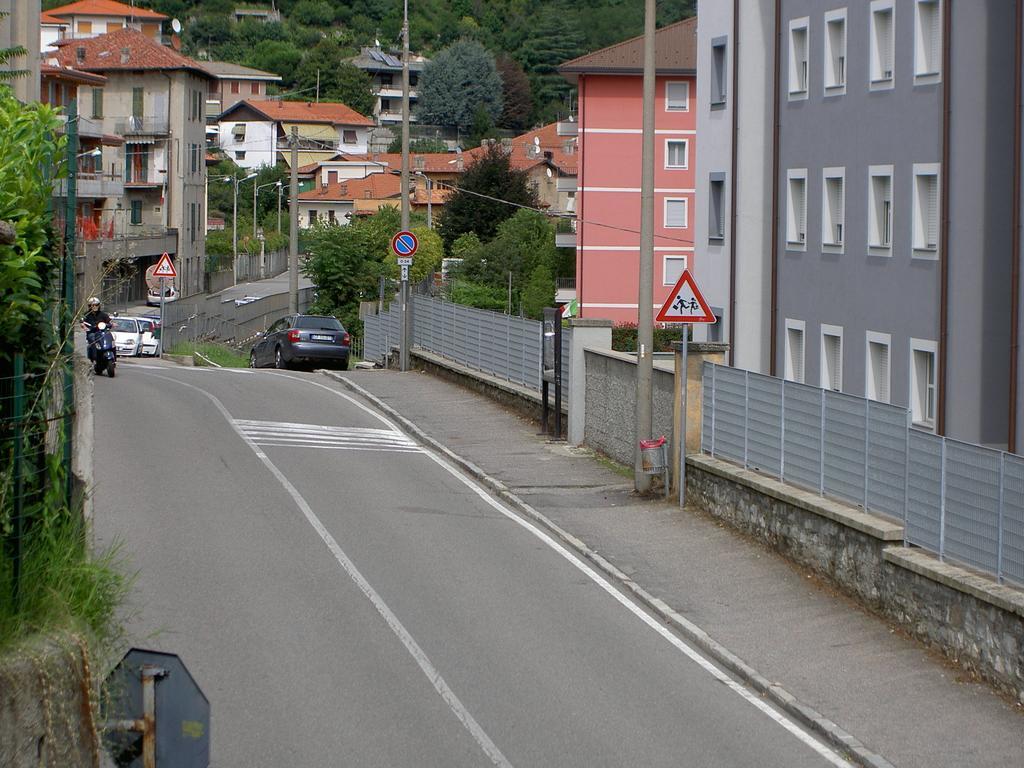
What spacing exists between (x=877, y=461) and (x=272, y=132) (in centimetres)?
13767

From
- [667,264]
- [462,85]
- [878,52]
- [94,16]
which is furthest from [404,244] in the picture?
[462,85]

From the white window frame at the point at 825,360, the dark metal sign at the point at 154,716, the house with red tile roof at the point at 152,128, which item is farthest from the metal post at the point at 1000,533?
the house with red tile roof at the point at 152,128

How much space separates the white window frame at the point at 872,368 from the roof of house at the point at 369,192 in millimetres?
86999

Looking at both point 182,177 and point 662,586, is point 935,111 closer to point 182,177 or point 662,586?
point 662,586

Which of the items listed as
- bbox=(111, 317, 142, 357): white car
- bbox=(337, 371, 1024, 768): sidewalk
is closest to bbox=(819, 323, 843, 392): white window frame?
bbox=(337, 371, 1024, 768): sidewalk

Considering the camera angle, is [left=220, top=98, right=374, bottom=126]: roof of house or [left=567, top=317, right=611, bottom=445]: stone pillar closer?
[left=567, top=317, right=611, bottom=445]: stone pillar

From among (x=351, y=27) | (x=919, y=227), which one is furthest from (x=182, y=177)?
(x=351, y=27)

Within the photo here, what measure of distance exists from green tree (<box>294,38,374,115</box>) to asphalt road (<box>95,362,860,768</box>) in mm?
153769

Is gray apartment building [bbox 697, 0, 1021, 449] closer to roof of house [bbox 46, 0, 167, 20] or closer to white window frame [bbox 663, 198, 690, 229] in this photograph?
white window frame [bbox 663, 198, 690, 229]

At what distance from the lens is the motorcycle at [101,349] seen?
28.5 meters

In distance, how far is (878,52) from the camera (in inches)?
1178

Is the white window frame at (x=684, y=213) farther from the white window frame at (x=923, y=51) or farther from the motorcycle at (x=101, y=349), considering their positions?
the motorcycle at (x=101, y=349)

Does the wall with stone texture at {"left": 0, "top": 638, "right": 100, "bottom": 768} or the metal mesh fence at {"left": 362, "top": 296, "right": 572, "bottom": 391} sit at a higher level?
the metal mesh fence at {"left": 362, "top": 296, "right": 572, "bottom": 391}

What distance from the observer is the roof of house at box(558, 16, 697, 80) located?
63938mm
